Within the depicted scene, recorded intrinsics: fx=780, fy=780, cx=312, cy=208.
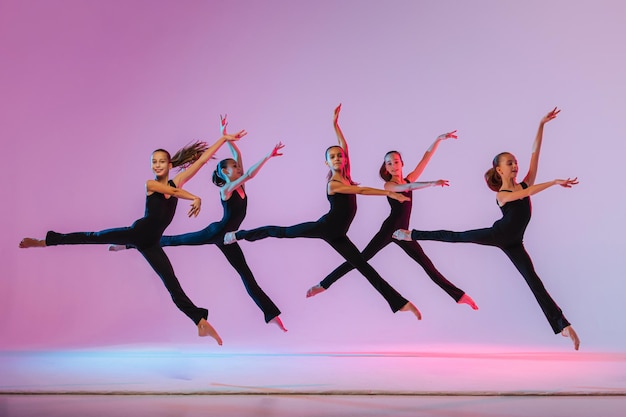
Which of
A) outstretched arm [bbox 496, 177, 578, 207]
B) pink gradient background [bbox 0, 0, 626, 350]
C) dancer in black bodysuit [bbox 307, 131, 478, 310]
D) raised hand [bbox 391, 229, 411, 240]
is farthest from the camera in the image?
pink gradient background [bbox 0, 0, 626, 350]

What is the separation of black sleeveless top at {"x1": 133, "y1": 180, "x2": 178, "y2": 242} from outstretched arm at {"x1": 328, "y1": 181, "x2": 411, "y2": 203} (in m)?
1.41

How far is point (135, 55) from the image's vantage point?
8.62 meters

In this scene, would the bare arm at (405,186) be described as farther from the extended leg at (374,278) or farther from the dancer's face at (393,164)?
the extended leg at (374,278)

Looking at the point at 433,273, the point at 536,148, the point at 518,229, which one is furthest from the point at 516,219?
the point at 433,273

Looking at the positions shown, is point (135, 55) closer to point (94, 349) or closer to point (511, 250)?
point (94, 349)

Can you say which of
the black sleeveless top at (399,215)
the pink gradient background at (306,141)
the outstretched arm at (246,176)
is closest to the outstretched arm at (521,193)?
the black sleeveless top at (399,215)

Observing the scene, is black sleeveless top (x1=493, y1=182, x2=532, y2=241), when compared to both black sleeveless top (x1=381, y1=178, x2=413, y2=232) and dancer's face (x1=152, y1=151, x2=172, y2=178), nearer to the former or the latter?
black sleeveless top (x1=381, y1=178, x2=413, y2=232)

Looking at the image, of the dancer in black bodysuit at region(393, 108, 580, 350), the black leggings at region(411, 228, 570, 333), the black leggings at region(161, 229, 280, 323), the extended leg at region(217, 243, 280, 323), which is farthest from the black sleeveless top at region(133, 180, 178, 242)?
the dancer in black bodysuit at region(393, 108, 580, 350)

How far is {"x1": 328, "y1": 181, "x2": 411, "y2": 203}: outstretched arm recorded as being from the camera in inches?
262

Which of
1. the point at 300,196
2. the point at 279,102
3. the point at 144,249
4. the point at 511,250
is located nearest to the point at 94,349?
the point at 144,249

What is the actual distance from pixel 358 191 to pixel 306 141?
6.37 ft

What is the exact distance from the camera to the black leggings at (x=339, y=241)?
6902 millimetres

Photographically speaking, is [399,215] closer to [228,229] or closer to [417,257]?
Result: [417,257]

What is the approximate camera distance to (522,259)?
6.57m
